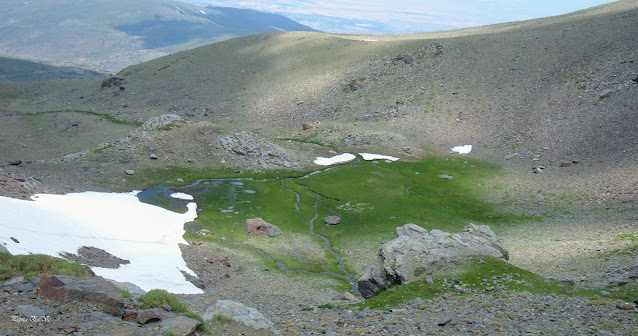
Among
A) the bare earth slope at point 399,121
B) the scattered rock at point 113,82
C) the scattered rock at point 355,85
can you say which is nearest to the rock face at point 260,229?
the bare earth slope at point 399,121

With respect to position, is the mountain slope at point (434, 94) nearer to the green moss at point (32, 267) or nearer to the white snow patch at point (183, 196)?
the white snow patch at point (183, 196)

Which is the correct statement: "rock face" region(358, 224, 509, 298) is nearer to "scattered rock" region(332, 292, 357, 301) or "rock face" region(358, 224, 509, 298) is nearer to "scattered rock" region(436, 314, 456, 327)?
"scattered rock" region(332, 292, 357, 301)

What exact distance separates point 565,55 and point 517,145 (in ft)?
92.5

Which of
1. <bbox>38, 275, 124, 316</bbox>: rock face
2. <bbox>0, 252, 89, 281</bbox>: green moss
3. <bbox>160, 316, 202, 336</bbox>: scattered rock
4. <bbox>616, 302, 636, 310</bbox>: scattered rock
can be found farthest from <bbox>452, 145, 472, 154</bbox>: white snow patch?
<bbox>38, 275, 124, 316</bbox>: rock face

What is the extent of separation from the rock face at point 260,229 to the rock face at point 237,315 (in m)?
29.6

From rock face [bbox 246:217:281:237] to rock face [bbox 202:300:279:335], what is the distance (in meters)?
29.6

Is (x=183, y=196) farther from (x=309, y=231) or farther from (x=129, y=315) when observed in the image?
(x=129, y=315)

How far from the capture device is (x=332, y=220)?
5694 centimetres

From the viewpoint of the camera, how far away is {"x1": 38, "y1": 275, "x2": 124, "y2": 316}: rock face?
58.5ft

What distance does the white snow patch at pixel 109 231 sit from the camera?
3566cm

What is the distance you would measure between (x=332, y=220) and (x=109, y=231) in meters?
24.1

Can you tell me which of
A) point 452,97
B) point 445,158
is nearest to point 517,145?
point 445,158

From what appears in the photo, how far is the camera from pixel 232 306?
21422 millimetres

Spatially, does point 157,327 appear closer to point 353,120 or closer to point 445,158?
point 445,158
